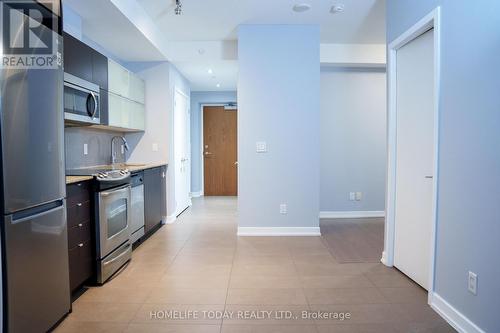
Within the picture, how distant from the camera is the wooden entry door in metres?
7.55

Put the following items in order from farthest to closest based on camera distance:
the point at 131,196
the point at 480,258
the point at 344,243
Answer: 1. the point at 344,243
2. the point at 131,196
3. the point at 480,258

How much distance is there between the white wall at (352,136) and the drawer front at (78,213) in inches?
138

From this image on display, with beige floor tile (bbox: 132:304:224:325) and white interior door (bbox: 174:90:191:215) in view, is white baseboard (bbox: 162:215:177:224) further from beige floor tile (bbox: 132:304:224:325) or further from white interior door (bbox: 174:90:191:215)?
beige floor tile (bbox: 132:304:224:325)

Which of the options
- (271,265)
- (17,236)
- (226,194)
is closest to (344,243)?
(271,265)

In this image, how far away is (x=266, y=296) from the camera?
2.43m

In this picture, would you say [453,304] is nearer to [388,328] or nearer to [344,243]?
[388,328]

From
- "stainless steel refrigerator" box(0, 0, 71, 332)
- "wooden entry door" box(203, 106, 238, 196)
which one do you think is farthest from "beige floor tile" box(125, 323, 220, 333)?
"wooden entry door" box(203, 106, 238, 196)

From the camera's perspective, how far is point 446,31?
2.10m

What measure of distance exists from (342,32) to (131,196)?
3335mm

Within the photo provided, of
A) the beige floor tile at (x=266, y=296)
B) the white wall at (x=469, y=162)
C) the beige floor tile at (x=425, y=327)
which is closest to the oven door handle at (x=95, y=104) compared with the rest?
the beige floor tile at (x=266, y=296)

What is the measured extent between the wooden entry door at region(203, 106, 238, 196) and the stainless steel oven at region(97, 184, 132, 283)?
4.47 meters

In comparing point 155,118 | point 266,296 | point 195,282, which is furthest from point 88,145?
point 266,296

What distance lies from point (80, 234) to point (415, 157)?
2.70 m

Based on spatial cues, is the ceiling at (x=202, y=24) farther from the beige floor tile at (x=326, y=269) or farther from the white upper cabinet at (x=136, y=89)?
the beige floor tile at (x=326, y=269)
